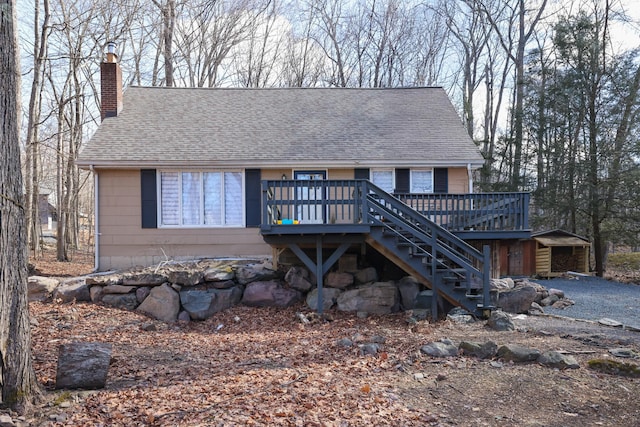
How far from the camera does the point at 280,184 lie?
894cm

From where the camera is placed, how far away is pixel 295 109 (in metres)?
14.4

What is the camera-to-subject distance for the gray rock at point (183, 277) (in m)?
9.49

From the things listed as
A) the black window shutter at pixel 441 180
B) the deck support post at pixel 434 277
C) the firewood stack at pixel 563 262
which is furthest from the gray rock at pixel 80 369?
the firewood stack at pixel 563 262

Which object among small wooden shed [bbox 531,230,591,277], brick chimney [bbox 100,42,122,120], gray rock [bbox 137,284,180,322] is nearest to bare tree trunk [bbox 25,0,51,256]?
brick chimney [bbox 100,42,122,120]

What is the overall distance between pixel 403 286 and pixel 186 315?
4567 millimetres

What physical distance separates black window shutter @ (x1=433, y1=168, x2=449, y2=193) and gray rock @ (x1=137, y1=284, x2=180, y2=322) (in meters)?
7.03

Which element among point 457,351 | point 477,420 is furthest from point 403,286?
point 477,420

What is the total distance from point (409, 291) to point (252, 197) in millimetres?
4810

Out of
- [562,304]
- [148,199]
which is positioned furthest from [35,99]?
[562,304]

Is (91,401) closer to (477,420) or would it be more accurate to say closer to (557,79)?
(477,420)

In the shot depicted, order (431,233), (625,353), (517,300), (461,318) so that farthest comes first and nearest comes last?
(431,233)
(517,300)
(461,318)
(625,353)

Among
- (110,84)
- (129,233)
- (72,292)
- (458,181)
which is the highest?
(110,84)

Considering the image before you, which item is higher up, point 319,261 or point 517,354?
point 319,261

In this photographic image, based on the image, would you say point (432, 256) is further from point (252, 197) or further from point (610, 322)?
point (252, 197)
